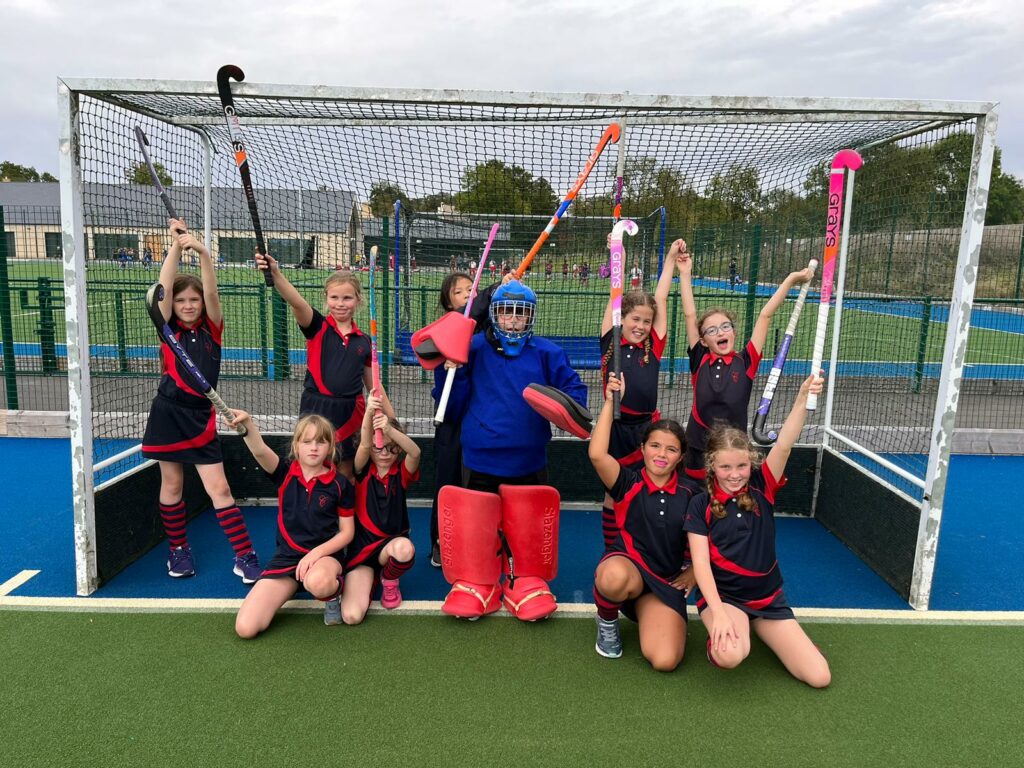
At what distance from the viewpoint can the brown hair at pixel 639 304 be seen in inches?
125

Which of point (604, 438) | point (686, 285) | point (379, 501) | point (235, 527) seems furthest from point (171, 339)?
point (686, 285)

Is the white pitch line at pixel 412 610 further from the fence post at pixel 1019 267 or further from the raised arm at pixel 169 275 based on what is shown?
the fence post at pixel 1019 267

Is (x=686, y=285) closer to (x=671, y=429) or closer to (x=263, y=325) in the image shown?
(x=671, y=429)

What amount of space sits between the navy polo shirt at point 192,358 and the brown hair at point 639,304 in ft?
6.26

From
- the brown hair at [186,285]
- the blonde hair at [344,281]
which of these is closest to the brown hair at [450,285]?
the blonde hair at [344,281]

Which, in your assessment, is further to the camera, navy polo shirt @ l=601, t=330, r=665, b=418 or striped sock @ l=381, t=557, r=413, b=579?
navy polo shirt @ l=601, t=330, r=665, b=418

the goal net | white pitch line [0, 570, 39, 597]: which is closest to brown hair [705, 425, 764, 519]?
the goal net

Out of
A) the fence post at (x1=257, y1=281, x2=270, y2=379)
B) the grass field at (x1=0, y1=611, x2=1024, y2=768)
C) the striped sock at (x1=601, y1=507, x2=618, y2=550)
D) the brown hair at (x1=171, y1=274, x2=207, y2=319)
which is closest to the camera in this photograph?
the grass field at (x1=0, y1=611, x2=1024, y2=768)

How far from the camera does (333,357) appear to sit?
321cm

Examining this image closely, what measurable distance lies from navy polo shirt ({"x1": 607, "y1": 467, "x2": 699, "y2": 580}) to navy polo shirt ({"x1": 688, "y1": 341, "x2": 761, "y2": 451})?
0.55 metres

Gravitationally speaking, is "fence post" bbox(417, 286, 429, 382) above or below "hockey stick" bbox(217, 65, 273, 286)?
below

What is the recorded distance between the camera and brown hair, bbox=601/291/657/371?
3.18 metres

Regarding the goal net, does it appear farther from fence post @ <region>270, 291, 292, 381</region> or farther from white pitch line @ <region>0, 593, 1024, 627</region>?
white pitch line @ <region>0, 593, 1024, 627</region>

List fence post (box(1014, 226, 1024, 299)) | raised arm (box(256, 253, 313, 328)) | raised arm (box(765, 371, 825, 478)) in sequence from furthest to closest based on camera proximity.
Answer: fence post (box(1014, 226, 1024, 299)) → raised arm (box(256, 253, 313, 328)) → raised arm (box(765, 371, 825, 478))
